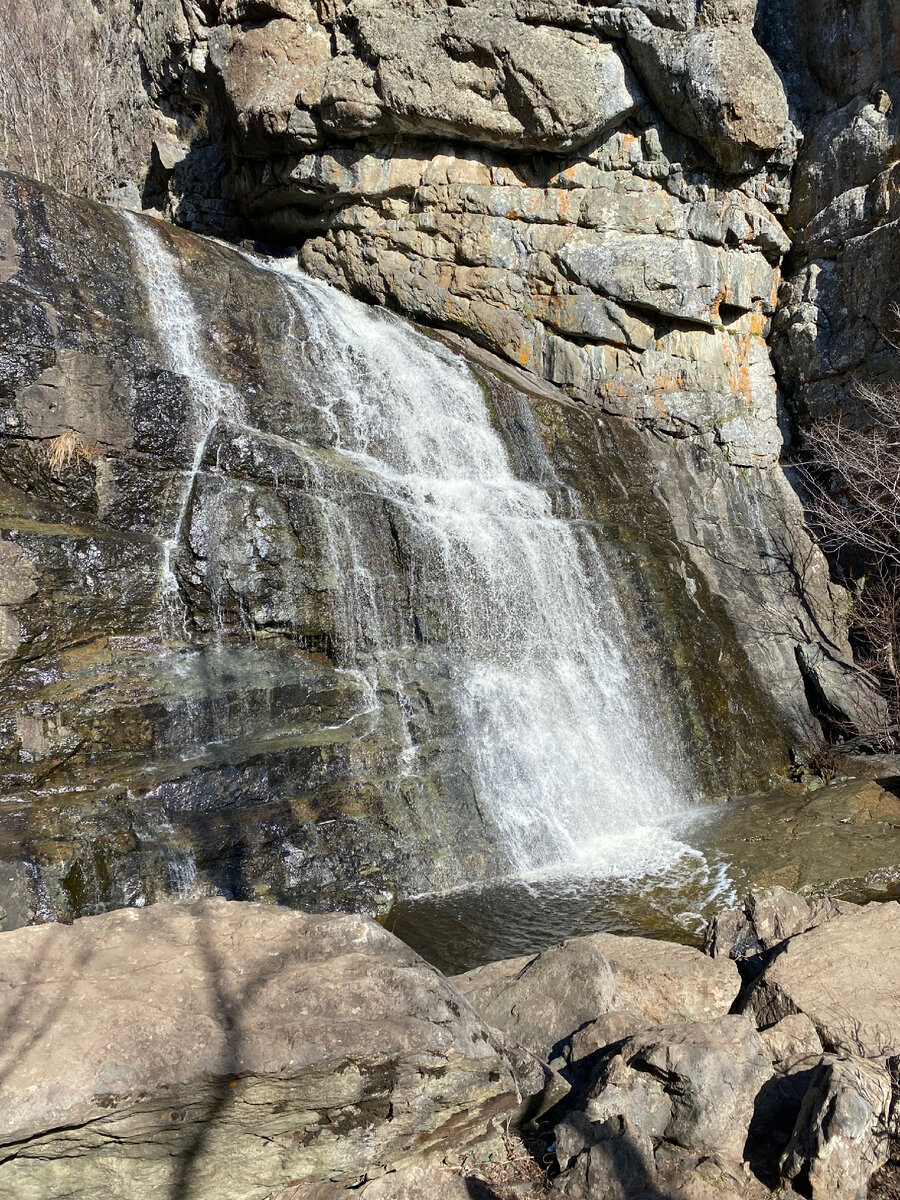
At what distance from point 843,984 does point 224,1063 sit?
333 centimetres

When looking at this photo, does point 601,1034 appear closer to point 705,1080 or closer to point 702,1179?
point 705,1080

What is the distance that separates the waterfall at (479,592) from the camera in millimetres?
9328

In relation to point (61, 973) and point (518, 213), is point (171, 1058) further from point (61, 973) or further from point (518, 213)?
point (518, 213)

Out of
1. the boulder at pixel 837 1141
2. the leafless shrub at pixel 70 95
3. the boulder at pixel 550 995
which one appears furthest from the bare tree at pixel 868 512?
the leafless shrub at pixel 70 95

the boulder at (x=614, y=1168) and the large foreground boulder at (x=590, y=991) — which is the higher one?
the large foreground boulder at (x=590, y=991)

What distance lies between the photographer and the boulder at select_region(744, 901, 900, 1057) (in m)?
4.37

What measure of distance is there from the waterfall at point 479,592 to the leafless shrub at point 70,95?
34.6ft

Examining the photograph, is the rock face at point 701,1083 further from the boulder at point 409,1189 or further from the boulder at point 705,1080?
the boulder at point 409,1189

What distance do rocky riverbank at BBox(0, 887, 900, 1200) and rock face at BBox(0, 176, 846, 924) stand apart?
3.28 m

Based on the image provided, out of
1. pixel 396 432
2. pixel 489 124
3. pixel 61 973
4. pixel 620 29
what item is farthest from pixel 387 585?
pixel 620 29

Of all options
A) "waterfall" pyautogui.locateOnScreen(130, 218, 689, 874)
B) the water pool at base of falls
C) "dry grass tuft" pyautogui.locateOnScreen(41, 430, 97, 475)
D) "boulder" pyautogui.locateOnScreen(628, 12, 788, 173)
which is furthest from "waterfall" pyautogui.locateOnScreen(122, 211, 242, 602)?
"boulder" pyautogui.locateOnScreen(628, 12, 788, 173)

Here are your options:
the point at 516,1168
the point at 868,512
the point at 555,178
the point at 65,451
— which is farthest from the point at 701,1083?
the point at 555,178

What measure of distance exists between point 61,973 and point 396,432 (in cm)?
935

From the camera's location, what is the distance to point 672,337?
15.8 meters
